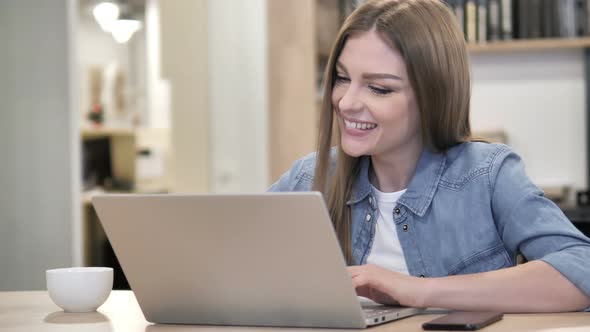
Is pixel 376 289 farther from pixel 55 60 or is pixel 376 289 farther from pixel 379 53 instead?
pixel 55 60

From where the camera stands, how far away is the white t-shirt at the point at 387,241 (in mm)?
1681

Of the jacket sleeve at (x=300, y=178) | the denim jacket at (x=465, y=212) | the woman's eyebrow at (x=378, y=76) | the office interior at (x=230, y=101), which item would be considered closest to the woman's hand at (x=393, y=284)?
the denim jacket at (x=465, y=212)

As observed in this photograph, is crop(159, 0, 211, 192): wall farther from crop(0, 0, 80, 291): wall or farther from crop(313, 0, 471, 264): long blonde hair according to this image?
crop(313, 0, 471, 264): long blonde hair

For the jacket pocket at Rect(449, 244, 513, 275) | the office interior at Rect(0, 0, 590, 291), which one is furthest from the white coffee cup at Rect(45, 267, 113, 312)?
the office interior at Rect(0, 0, 590, 291)

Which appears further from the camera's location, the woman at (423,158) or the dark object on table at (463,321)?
the woman at (423,158)

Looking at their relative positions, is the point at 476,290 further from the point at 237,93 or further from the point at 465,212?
the point at 237,93

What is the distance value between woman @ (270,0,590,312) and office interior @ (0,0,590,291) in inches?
43.8

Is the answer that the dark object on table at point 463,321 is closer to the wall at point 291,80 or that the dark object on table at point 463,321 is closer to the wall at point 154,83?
the wall at point 291,80

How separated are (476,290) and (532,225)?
238 millimetres

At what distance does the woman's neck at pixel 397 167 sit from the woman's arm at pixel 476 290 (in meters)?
0.40

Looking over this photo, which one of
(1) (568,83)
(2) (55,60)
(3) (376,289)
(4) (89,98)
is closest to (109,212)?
(3) (376,289)

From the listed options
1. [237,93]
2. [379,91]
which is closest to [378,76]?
[379,91]

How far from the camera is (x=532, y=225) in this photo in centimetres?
154

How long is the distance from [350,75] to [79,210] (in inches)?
82.9
